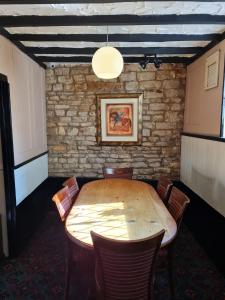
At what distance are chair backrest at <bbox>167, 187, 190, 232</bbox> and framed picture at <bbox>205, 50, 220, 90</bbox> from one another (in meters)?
1.78

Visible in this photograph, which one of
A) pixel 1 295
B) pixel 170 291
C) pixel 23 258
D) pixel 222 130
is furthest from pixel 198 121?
pixel 1 295

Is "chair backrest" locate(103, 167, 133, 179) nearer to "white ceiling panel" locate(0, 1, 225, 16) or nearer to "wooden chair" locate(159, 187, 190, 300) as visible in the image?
"wooden chair" locate(159, 187, 190, 300)

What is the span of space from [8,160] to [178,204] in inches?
64.5

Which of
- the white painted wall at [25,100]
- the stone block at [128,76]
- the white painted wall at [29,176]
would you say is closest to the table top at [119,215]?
the white painted wall at [29,176]

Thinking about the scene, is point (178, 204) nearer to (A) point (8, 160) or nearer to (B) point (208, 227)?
(B) point (208, 227)

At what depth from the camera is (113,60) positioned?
76.0 inches

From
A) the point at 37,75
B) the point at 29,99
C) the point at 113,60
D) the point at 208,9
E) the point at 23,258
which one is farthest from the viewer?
the point at 37,75

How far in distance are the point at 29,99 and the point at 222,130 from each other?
276 centimetres

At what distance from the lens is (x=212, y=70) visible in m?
2.96

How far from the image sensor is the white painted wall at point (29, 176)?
3.04 m

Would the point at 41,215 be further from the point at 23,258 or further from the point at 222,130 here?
the point at 222,130

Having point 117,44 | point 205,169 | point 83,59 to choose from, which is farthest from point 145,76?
point 205,169

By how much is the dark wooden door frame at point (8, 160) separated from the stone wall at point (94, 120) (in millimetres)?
1856

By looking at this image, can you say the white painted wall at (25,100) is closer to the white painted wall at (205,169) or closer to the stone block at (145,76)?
the stone block at (145,76)
